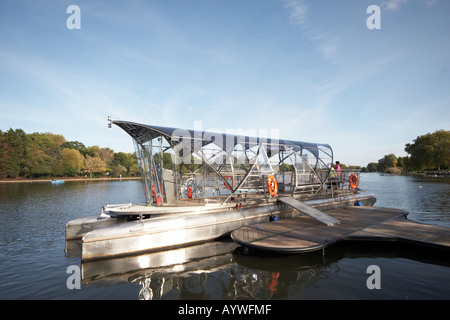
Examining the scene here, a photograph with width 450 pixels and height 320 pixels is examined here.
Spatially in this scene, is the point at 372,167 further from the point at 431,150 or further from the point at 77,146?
the point at 77,146

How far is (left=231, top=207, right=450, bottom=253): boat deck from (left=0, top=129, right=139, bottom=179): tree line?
8443cm

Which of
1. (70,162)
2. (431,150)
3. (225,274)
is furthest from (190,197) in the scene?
(431,150)

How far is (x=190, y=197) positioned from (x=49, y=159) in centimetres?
8119

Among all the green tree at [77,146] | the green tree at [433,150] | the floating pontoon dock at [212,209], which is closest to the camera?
the floating pontoon dock at [212,209]

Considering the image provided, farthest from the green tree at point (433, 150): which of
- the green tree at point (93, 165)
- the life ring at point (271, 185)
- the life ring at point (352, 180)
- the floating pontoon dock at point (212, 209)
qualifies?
the green tree at point (93, 165)

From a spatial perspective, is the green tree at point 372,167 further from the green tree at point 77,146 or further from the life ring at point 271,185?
the life ring at point 271,185

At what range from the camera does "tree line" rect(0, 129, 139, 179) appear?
68438 mm

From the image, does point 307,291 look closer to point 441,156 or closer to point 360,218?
point 360,218

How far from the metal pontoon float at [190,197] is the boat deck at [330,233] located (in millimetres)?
924

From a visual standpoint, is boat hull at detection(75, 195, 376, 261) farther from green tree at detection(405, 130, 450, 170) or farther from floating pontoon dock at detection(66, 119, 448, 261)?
green tree at detection(405, 130, 450, 170)

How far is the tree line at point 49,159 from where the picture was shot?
2694 inches

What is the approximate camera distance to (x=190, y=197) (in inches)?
632

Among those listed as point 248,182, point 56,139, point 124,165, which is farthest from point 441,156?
point 56,139
